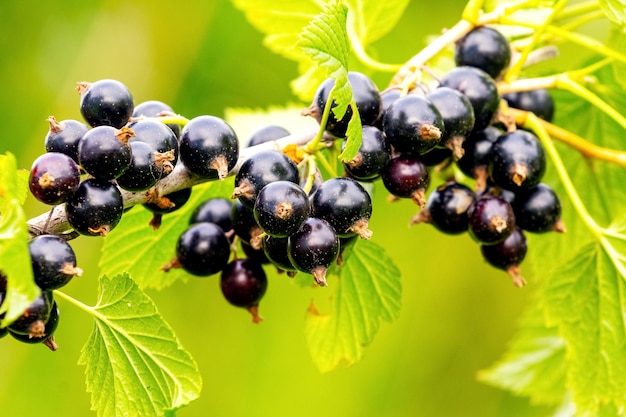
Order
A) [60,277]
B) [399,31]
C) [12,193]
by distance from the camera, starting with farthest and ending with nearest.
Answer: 1. [399,31]
2. [60,277]
3. [12,193]

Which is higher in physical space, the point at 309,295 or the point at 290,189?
the point at 290,189

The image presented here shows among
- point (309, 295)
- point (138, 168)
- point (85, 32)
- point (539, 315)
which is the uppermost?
point (138, 168)

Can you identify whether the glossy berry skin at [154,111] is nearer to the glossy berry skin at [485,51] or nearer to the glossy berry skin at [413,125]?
the glossy berry skin at [413,125]

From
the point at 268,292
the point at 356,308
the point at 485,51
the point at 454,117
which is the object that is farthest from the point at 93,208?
the point at 268,292

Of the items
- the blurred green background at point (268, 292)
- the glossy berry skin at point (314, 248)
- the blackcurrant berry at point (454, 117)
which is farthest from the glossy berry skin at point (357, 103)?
the blurred green background at point (268, 292)

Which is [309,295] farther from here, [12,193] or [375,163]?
[12,193]

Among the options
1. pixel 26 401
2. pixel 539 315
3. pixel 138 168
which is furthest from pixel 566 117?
pixel 26 401

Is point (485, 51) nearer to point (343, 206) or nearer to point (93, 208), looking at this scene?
point (343, 206)
